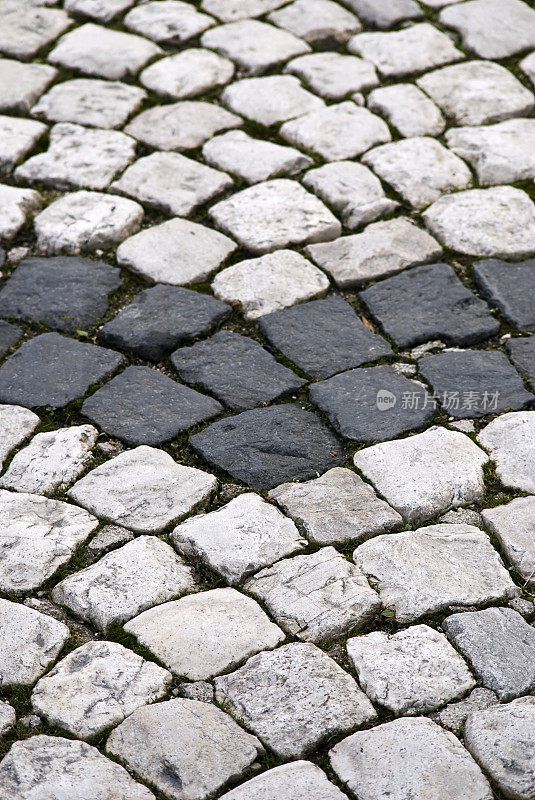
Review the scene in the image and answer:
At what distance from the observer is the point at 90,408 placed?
103 inches

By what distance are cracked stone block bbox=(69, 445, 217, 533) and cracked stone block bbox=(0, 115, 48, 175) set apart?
5.59 ft

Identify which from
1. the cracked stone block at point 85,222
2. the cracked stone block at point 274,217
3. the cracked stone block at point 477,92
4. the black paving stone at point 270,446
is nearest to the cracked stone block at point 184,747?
the black paving stone at point 270,446

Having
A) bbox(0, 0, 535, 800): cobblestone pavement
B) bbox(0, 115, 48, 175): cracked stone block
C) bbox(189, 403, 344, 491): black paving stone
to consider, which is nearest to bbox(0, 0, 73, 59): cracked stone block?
bbox(0, 0, 535, 800): cobblestone pavement

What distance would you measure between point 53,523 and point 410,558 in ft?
3.11

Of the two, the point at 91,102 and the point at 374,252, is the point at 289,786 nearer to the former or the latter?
the point at 374,252

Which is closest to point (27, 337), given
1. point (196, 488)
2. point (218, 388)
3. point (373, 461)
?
point (218, 388)

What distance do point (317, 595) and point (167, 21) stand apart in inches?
130

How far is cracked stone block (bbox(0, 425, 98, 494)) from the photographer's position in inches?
93.2

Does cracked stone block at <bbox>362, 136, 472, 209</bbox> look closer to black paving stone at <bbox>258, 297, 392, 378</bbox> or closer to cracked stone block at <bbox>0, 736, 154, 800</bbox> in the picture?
black paving stone at <bbox>258, 297, 392, 378</bbox>

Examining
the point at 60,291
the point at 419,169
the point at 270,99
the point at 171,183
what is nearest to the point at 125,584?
the point at 60,291

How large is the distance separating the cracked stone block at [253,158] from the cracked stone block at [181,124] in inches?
3.8

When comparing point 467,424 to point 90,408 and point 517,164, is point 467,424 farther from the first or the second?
point 517,164

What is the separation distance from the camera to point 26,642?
6.39 feet

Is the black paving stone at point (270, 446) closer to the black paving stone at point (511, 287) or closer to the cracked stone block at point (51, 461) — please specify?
the cracked stone block at point (51, 461)
